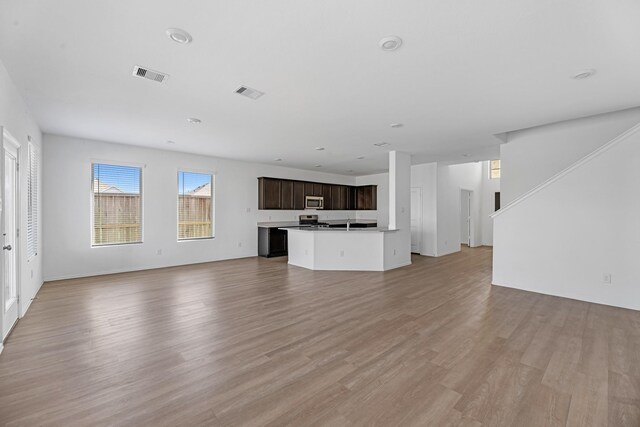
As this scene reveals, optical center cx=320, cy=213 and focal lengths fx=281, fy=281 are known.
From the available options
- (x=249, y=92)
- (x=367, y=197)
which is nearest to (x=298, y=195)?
(x=367, y=197)

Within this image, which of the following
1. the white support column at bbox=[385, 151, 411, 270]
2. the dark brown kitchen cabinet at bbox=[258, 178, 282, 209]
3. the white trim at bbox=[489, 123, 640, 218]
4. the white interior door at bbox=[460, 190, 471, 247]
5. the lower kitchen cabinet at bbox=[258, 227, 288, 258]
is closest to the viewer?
the white trim at bbox=[489, 123, 640, 218]

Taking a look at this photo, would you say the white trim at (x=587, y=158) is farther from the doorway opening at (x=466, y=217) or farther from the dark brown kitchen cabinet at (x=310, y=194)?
the dark brown kitchen cabinet at (x=310, y=194)

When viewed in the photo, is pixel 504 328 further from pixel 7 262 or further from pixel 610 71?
pixel 7 262

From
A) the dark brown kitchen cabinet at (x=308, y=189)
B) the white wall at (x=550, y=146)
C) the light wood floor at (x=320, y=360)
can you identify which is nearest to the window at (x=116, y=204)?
the light wood floor at (x=320, y=360)

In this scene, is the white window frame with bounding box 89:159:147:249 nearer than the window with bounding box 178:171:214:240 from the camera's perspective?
Yes

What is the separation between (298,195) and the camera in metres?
8.84

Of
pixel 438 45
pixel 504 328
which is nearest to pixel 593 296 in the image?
pixel 504 328

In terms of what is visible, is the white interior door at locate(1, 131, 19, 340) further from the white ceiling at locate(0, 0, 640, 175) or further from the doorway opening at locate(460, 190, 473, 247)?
the doorway opening at locate(460, 190, 473, 247)

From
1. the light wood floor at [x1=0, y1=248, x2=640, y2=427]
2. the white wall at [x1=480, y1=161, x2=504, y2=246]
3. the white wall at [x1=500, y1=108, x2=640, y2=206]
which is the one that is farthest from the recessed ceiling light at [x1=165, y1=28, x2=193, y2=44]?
the white wall at [x1=480, y1=161, x2=504, y2=246]

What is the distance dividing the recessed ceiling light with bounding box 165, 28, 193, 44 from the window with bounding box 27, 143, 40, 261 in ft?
11.5

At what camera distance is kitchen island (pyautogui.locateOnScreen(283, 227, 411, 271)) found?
6.05 meters

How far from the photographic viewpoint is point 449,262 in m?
7.04

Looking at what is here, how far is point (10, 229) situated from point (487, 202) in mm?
12016

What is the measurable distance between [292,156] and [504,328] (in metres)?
5.45
